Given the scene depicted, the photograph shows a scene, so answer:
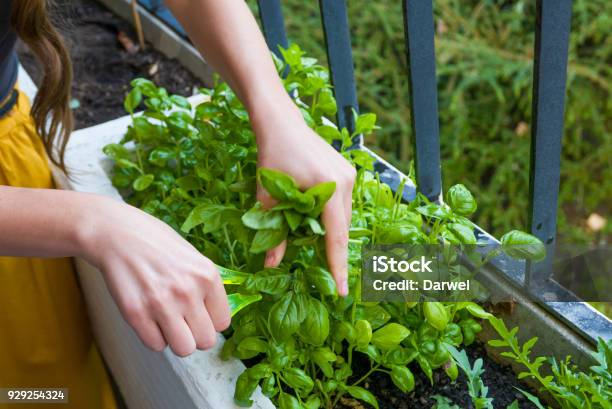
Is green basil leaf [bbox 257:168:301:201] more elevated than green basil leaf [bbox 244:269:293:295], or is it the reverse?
green basil leaf [bbox 257:168:301:201]

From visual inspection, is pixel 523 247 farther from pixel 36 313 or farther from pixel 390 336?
pixel 36 313

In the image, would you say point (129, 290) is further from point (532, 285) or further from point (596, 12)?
point (596, 12)

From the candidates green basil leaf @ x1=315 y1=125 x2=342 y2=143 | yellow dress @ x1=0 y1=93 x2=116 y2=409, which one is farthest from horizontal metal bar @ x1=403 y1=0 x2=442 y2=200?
yellow dress @ x1=0 y1=93 x2=116 y2=409

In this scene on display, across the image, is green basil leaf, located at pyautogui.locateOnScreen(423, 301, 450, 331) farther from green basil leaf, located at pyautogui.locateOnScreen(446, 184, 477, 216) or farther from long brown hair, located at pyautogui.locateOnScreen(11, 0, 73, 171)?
long brown hair, located at pyautogui.locateOnScreen(11, 0, 73, 171)

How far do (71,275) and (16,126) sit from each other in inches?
11.8

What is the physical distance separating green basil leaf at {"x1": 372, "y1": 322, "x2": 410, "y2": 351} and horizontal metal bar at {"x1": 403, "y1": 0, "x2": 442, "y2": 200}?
1.02ft

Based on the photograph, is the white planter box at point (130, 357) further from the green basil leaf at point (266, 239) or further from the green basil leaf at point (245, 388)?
the green basil leaf at point (266, 239)

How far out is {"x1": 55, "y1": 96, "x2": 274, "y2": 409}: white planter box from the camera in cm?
92

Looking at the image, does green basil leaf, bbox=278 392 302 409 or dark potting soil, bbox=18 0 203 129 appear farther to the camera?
dark potting soil, bbox=18 0 203 129

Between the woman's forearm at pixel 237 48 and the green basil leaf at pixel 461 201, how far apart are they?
9.1 inches

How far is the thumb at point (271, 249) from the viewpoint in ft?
2.66

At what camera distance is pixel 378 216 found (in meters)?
0.96

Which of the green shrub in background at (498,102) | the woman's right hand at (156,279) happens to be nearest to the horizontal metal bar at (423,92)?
the woman's right hand at (156,279)

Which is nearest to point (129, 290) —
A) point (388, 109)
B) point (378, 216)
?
point (378, 216)
